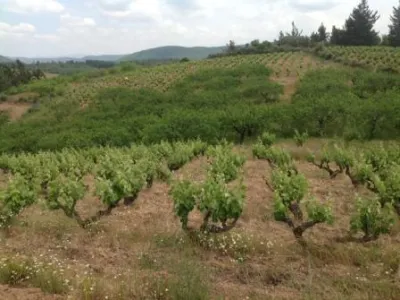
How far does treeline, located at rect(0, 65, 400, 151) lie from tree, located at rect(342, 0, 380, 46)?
2383 cm

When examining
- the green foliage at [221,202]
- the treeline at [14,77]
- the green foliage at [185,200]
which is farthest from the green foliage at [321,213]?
the treeline at [14,77]

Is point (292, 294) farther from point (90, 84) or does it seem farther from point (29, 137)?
point (90, 84)

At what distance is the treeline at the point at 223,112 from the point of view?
3027 cm

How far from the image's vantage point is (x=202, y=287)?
5285mm

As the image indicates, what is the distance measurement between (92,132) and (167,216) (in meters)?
29.8

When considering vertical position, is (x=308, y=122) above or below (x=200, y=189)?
below

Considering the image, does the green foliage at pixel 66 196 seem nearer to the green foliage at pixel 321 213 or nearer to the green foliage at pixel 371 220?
the green foliage at pixel 321 213

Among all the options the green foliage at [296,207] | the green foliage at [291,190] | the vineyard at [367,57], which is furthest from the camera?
the vineyard at [367,57]

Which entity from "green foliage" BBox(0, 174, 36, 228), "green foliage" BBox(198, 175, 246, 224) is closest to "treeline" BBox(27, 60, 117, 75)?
"green foliage" BBox(0, 174, 36, 228)

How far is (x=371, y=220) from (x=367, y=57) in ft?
159

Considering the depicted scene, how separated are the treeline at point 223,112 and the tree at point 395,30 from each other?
25.0m

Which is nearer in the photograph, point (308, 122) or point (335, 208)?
point (335, 208)

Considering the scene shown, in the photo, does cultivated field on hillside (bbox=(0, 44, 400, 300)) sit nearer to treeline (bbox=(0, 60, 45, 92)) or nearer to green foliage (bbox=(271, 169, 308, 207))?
green foliage (bbox=(271, 169, 308, 207))

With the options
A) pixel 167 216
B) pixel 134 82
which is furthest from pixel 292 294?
pixel 134 82
